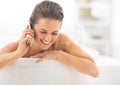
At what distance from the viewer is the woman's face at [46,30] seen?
45.6 inches

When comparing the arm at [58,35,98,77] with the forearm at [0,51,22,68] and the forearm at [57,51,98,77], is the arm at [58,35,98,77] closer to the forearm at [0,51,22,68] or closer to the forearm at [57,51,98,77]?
the forearm at [57,51,98,77]

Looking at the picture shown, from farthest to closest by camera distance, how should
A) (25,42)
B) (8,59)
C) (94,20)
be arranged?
(94,20) < (25,42) < (8,59)

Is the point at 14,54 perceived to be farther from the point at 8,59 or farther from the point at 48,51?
the point at 48,51

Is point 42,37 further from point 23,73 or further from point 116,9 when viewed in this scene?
point 116,9

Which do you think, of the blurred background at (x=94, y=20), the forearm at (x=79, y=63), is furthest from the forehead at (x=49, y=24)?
the blurred background at (x=94, y=20)

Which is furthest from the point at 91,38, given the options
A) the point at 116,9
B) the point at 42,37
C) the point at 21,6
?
the point at 42,37

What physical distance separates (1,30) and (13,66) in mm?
1918

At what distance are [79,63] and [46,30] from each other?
19 centimetres

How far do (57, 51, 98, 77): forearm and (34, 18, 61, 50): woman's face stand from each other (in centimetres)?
8

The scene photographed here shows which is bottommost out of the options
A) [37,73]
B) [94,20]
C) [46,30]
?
[94,20]

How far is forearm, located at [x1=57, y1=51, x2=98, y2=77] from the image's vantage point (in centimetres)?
112

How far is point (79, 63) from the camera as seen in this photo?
45.7 inches

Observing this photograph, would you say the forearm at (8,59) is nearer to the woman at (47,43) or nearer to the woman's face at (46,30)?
the woman at (47,43)

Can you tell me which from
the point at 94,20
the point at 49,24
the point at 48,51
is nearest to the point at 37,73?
the point at 48,51
